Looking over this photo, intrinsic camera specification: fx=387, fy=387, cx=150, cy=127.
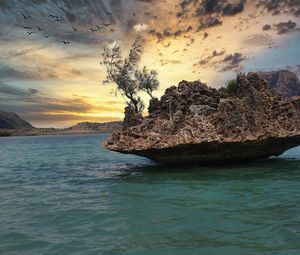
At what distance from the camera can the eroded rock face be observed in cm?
1984

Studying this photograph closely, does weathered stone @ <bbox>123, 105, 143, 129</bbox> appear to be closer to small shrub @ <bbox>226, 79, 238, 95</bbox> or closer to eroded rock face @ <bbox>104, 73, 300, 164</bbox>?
eroded rock face @ <bbox>104, 73, 300, 164</bbox>

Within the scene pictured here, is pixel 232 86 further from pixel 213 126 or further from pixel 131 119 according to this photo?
pixel 131 119

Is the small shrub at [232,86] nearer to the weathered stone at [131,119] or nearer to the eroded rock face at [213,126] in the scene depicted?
the eroded rock face at [213,126]

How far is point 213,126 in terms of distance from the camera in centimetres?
2014

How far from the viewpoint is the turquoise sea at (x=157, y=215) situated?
8.20 m

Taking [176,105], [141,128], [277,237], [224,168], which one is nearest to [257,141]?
[224,168]

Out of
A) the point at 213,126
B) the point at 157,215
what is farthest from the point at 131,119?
the point at 157,215

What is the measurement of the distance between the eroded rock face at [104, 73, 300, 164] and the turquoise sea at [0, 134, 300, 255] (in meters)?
1.95

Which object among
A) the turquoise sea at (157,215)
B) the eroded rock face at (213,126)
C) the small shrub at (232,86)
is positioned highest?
the small shrub at (232,86)

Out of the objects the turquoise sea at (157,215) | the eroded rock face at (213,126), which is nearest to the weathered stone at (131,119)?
the eroded rock face at (213,126)

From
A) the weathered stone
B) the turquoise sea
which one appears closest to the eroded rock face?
the weathered stone

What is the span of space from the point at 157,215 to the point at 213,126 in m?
10.1

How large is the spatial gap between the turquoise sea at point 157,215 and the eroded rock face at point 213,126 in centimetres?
195

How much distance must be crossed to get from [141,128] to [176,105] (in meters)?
2.37
